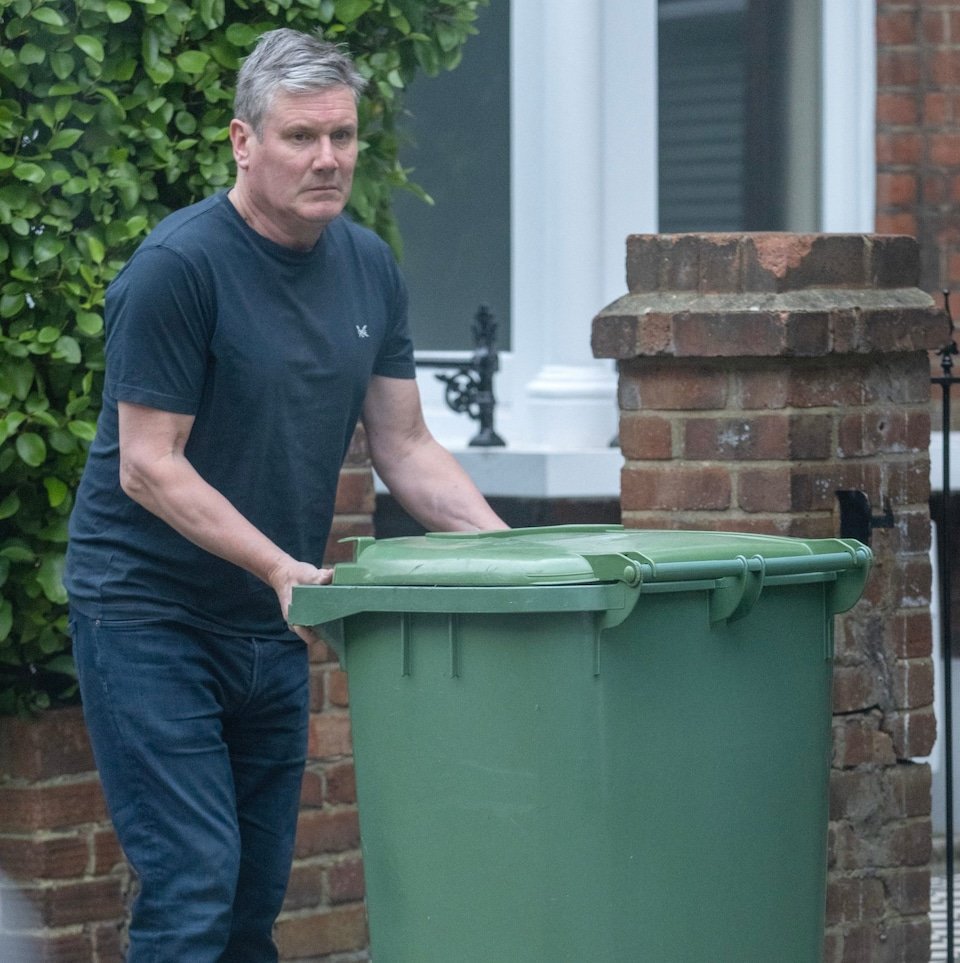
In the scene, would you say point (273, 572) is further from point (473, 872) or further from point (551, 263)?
point (551, 263)

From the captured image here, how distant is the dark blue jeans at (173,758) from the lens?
309 centimetres

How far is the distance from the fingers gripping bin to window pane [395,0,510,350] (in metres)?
3.11

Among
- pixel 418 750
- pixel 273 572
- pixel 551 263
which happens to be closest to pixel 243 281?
pixel 273 572

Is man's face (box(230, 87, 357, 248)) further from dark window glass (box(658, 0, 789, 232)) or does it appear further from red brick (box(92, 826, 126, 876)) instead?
dark window glass (box(658, 0, 789, 232))

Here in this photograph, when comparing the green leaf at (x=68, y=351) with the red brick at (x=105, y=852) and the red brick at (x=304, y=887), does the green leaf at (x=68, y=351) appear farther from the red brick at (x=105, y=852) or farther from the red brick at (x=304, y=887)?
the red brick at (x=304, y=887)

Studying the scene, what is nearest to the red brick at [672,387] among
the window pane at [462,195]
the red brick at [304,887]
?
the red brick at [304,887]

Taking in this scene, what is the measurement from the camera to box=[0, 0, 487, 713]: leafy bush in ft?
12.3

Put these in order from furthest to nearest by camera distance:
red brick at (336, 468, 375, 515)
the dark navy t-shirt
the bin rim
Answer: red brick at (336, 468, 375, 515) → the dark navy t-shirt → the bin rim

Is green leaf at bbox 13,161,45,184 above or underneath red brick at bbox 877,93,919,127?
underneath

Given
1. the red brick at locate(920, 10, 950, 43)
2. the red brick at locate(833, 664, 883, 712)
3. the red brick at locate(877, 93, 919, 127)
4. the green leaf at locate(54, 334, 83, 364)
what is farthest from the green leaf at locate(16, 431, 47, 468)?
the red brick at locate(920, 10, 950, 43)

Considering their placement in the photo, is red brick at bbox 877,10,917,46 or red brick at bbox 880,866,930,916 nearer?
red brick at bbox 880,866,930,916

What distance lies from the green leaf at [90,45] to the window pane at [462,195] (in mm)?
2250

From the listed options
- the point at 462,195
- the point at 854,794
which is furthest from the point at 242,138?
the point at 462,195

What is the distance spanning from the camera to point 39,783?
3.98 meters
